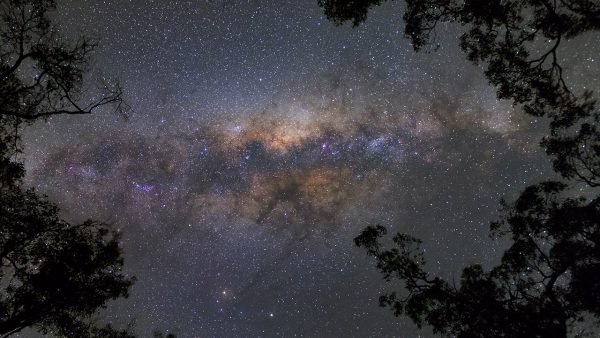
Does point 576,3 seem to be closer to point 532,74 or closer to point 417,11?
point 532,74

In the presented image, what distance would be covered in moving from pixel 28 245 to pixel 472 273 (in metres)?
16.5

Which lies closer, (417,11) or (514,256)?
(417,11)

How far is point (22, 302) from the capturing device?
507 inches

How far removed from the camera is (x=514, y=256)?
15328 millimetres

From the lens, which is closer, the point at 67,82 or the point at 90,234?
the point at 67,82

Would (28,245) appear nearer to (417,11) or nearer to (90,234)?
(90,234)

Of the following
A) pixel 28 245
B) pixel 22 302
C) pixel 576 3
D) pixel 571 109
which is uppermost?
pixel 576 3

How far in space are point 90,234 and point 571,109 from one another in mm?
16580

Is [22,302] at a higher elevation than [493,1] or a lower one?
lower

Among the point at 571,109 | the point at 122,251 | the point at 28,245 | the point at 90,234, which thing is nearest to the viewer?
the point at 571,109

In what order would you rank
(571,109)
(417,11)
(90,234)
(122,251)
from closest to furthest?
(417,11)
(571,109)
(90,234)
(122,251)

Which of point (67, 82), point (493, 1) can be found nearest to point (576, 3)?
point (493, 1)

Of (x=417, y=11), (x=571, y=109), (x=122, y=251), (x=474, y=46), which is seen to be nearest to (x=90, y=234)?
(x=122, y=251)

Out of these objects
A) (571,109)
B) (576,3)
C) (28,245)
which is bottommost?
(28,245)
